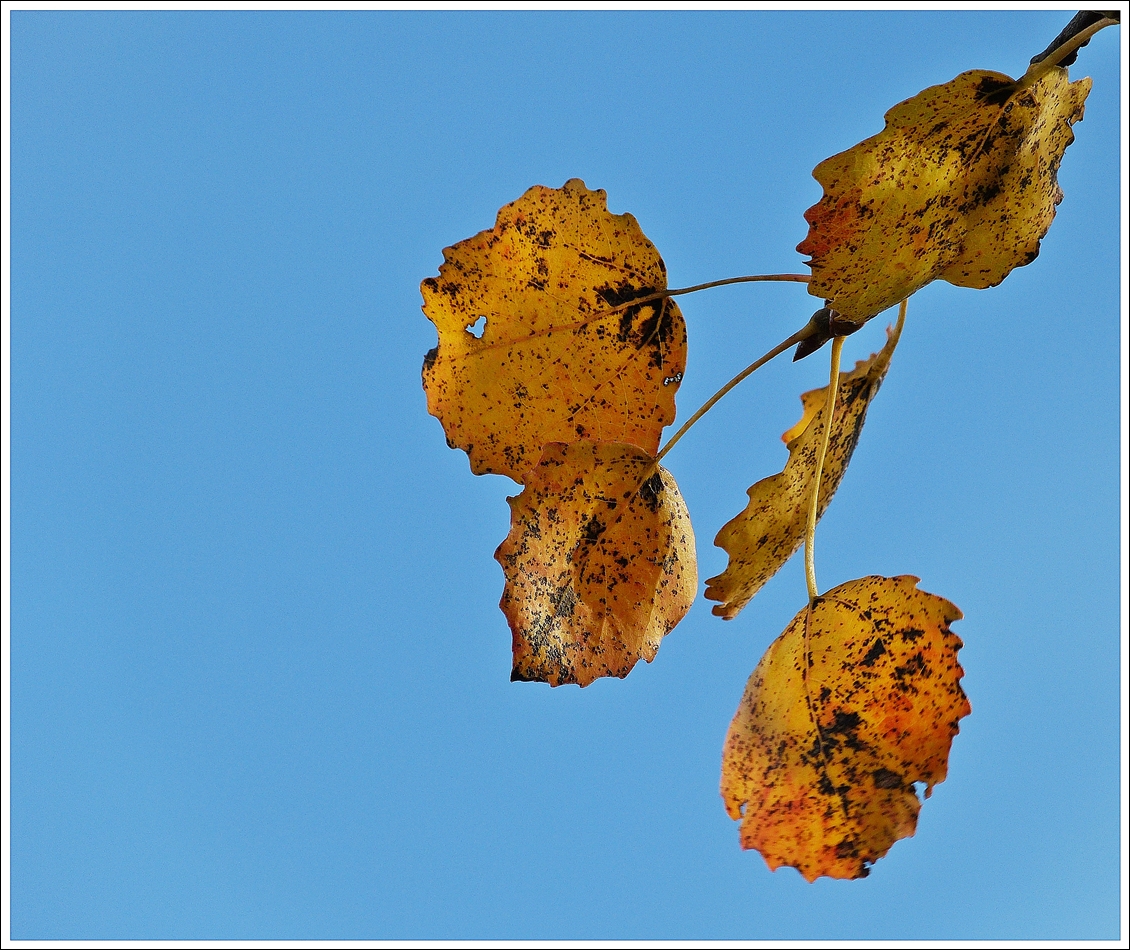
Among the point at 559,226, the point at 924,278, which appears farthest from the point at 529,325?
the point at 924,278

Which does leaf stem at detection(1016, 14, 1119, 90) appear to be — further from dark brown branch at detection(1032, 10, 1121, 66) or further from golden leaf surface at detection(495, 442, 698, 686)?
golden leaf surface at detection(495, 442, 698, 686)

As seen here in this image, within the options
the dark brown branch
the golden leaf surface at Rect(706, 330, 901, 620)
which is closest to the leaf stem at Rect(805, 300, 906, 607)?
the golden leaf surface at Rect(706, 330, 901, 620)

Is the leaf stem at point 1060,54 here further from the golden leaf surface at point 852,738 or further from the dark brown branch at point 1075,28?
the golden leaf surface at point 852,738

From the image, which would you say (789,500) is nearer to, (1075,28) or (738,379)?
(738,379)

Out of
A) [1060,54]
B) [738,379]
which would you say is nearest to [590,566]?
[738,379]

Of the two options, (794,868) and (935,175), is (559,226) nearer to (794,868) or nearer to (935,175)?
(935,175)
